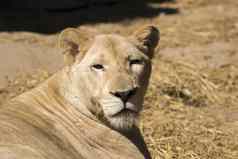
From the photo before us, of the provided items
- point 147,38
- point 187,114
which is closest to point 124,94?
point 147,38

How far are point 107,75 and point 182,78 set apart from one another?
436cm

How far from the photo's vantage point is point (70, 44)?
18.0 ft

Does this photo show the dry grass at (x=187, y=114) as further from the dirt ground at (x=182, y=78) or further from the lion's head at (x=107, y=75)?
the lion's head at (x=107, y=75)

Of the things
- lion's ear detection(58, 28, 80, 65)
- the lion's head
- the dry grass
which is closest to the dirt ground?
the dry grass

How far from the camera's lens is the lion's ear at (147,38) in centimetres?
571

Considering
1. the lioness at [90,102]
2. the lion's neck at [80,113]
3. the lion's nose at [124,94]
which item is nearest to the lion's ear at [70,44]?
the lioness at [90,102]

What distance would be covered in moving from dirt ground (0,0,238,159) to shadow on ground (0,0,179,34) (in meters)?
0.35

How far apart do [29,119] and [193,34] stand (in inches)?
291

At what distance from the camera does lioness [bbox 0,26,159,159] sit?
5.16 metres

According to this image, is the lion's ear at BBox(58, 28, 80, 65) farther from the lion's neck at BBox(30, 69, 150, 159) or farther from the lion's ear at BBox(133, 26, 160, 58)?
the lion's ear at BBox(133, 26, 160, 58)

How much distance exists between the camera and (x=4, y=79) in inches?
344

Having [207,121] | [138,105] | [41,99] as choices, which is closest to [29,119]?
[41,99]

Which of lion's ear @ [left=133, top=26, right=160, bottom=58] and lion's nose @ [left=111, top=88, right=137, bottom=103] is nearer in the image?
lion's nose @ [left=111, top=88, right=137, bottom=103]

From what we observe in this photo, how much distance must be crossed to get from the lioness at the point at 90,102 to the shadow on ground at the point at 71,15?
6132 mm
